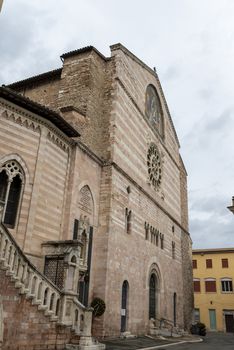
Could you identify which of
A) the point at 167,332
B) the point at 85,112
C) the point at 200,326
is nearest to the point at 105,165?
the point at 85,112

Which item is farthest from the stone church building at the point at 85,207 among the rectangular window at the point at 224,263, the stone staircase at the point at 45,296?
the rectangular window at the point at 224,263

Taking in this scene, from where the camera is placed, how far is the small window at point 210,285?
1499 inches

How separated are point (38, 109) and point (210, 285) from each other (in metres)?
33.1

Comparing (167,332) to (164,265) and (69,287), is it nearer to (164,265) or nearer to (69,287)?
(164,265)

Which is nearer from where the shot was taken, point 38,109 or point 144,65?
point 38,109

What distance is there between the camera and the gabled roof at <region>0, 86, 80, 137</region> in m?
11.7

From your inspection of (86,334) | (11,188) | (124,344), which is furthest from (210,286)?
(11,188)

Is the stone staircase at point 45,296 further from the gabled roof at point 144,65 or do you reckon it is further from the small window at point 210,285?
the small window at point 210,285

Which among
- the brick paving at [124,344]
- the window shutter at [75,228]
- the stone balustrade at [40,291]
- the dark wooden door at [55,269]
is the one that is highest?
the window shutter at [75,228]

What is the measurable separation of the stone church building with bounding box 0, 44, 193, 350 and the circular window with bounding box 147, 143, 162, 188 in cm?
7

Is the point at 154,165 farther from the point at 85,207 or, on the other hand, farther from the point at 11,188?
the point at 11,188

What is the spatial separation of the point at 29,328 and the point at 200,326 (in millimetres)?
20904

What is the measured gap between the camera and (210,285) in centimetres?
3850

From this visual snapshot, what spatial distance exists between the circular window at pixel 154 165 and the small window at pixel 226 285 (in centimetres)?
2060
